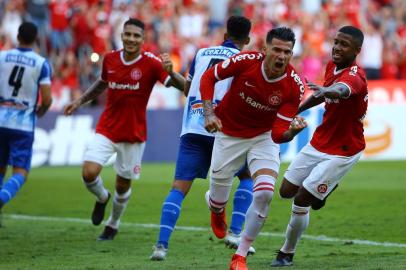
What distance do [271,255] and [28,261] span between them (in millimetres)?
2671

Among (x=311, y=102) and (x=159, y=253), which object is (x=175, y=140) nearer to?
(x=159, y=253)

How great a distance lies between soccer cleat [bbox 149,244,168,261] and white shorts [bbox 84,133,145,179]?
7.08 ft

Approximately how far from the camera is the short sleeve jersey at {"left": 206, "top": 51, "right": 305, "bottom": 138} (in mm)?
10328

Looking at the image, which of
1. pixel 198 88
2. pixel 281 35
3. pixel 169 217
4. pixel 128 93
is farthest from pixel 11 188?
pixel 281 35

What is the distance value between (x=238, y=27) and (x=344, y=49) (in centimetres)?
148

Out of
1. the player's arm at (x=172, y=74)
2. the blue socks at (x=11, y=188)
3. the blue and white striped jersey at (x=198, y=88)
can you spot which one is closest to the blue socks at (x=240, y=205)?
the blue and white striped jersey at (x=198, y=88)

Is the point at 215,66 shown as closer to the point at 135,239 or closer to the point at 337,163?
the point at 337,163

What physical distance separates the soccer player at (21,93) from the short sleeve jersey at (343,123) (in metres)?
4.51

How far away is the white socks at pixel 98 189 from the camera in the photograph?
12938 mm

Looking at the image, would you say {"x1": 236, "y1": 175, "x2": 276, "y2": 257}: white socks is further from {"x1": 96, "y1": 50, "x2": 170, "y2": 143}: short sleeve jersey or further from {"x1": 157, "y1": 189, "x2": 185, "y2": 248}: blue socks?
{"x1": 96, "y1": 50, "x2": 170, "y2": 143}: short sleeve jersey

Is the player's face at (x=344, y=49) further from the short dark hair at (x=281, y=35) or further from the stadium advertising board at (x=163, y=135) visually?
the stadium advertising board at (x=163, y=135)

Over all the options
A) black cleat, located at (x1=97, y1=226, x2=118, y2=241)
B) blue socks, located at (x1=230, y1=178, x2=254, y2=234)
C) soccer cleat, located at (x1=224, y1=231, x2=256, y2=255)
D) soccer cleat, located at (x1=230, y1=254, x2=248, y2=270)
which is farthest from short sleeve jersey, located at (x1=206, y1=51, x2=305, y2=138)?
black cleat, located at (x1=97, y1=226, x2=118, y2=241)

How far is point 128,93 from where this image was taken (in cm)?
1280

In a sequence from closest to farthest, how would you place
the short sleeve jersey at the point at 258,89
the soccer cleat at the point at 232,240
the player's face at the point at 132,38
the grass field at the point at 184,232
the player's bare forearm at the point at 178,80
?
the short sleeve jersey at the point at 258,89, the grass field at the point at 184,232, the player's bare forearm at the point at 178,80, the soccer cleat at the point at 232,240, the player's face at the point at 132,38
